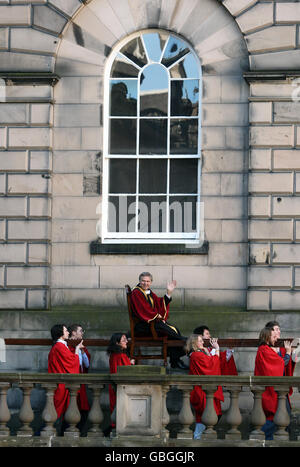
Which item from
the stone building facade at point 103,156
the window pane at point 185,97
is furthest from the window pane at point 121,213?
the window pane at point 185,97

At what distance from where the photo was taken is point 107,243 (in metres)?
17.0

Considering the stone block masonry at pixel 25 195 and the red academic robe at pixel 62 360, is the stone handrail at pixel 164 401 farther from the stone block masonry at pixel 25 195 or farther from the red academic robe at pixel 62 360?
the stone block masonry at pixel 25 195

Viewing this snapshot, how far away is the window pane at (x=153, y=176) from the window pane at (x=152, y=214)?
15 cm

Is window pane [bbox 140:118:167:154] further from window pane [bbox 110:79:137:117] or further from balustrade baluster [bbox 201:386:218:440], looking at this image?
balustrade baluster [bbox 201:386:218:440]

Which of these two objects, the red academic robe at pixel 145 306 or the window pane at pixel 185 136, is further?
the window pane at pixel 185 136

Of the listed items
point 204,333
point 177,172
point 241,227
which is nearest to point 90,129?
point 177,172

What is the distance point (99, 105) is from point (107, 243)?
224 cm

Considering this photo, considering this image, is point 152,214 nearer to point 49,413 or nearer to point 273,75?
point 273,75

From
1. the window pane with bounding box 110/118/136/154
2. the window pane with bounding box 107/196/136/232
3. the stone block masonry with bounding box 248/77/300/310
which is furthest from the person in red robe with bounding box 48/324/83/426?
the window pane with bounding box 110/118/136/154

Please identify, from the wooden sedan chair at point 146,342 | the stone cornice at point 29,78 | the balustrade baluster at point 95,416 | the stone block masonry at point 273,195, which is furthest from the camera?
the stone cornice at point 29,78

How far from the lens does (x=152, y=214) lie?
17.2 meters

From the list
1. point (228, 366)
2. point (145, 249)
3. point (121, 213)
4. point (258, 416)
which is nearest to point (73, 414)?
point (258, 416)

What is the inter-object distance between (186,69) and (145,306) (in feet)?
14.3

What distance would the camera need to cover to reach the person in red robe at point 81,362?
14.0 metres
